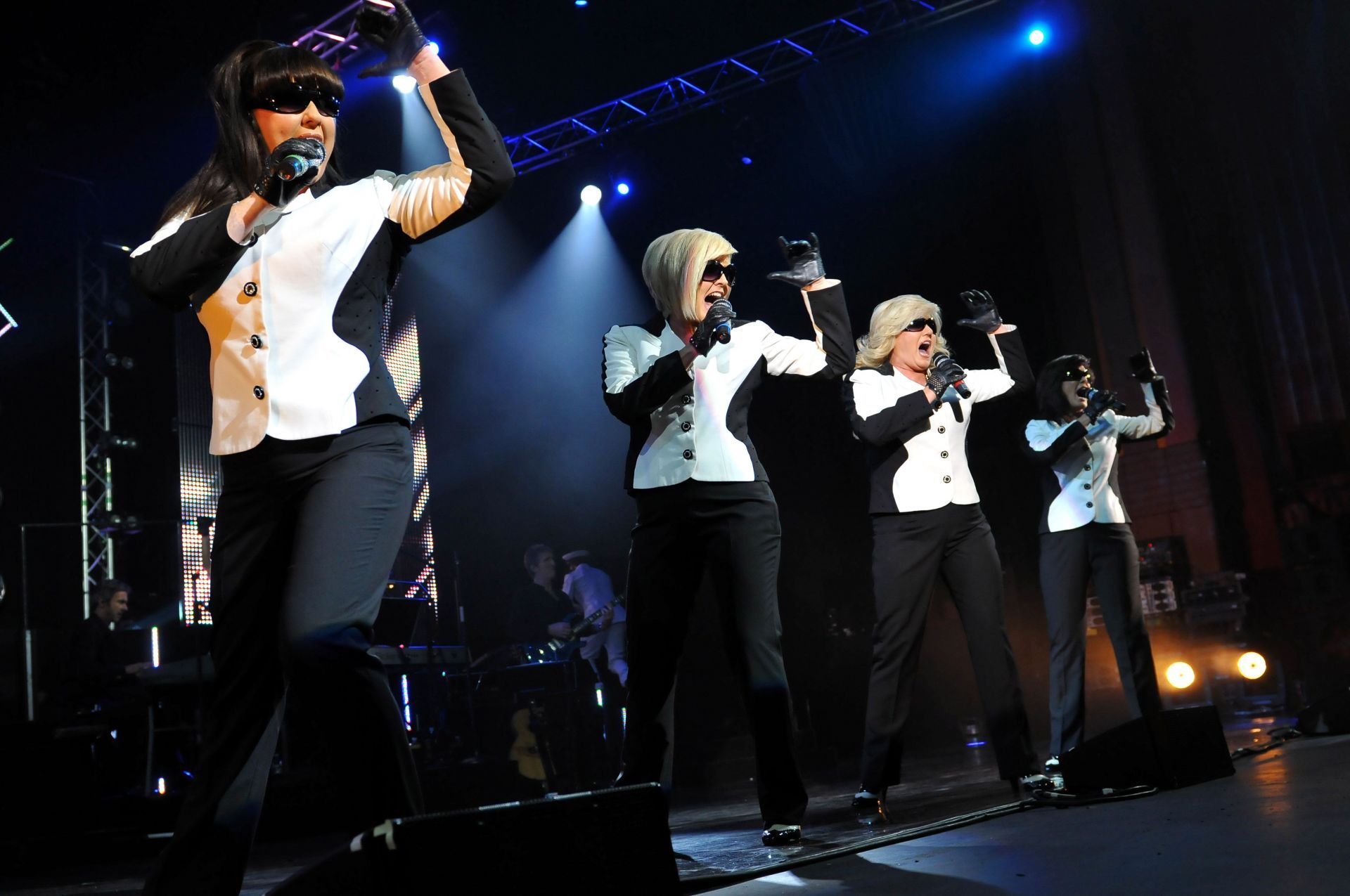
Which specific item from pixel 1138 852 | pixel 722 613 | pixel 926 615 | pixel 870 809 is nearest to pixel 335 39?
pixel 926 615

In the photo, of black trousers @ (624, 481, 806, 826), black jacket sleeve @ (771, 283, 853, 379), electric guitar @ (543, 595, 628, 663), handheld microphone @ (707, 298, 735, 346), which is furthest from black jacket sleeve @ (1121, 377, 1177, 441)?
electric guitar @ (543, 595, 628, 663)

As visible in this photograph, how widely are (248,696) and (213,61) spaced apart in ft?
28.3

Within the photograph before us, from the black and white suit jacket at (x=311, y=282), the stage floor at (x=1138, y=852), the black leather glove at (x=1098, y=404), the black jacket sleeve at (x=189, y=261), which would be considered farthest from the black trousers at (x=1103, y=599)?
the black jacket sleeve at (x=189, y=261)

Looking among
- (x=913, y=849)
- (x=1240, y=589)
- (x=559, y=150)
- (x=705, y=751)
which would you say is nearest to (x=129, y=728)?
(x=705, y=751)

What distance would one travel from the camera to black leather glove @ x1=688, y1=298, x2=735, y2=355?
3322 mm

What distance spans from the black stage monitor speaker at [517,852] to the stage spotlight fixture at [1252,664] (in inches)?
301

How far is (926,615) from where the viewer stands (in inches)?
177

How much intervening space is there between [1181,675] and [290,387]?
7990mm

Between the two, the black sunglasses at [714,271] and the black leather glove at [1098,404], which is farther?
the black leather glove at [1098,404]

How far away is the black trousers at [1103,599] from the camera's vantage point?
5270 millimetres

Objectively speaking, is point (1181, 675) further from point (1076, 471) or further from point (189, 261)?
point (189, 261)

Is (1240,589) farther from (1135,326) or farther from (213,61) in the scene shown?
(213,61)

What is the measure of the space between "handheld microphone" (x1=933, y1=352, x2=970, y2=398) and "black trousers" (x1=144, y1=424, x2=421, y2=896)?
2.74 m

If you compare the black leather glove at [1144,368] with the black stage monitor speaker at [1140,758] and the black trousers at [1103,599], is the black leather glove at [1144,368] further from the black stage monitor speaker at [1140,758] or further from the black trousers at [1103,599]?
the black stage monitor speaker at [1140,758]
